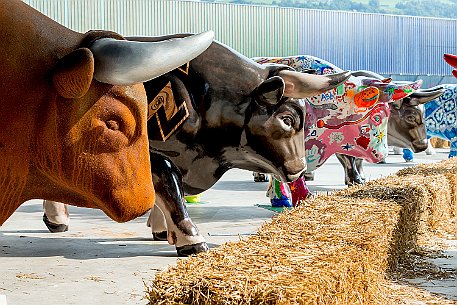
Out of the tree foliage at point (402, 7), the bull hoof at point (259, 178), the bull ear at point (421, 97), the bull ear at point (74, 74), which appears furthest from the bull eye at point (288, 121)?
the tree foliage at point (402, 7)

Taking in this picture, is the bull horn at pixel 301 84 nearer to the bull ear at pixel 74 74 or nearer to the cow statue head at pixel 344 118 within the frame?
the cow statue head at pixel 344 118

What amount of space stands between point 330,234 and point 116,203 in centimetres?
165

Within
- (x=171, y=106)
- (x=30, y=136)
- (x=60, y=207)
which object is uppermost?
(x=30, y=136)

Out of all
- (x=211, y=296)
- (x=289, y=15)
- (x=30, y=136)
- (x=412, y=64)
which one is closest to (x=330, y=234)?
(x=211, y=296)

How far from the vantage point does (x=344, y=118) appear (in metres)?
9.05

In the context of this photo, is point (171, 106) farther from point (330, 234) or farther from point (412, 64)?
point (412, 64)

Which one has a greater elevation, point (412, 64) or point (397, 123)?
point (397, 123)

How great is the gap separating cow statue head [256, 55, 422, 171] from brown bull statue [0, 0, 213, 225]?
5.75m

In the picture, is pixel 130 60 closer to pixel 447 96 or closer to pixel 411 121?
pixel 411 121

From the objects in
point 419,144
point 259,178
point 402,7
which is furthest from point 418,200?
point 402,7

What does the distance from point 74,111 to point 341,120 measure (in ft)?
20.5

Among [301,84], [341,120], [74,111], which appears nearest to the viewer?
[74,111]

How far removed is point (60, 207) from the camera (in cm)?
742

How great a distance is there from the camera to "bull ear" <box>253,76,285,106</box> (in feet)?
19.4
